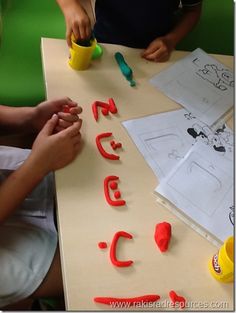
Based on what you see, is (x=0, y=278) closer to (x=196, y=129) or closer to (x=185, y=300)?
(x=185, y=300)

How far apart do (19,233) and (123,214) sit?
26 centimetres

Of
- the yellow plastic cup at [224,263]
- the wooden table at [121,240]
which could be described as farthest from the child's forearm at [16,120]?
the yellow plastic cup at [224,263]

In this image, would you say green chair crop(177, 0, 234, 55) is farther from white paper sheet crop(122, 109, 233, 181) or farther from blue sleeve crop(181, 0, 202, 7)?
white paper sheet crop(122, 109, 233, 181)

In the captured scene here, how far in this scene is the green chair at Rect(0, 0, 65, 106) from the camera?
1280 mm

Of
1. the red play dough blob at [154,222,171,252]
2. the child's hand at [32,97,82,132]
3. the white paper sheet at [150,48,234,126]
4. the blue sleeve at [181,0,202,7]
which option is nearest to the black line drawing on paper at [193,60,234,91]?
the white paper sheet at [150,48,234,126]

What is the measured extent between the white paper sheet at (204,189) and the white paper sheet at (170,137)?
0.07ft

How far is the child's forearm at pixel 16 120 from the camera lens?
3.21ft

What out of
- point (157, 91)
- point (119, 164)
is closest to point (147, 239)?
point (119, 164)

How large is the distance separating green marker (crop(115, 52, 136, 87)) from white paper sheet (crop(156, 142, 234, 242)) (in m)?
0.25

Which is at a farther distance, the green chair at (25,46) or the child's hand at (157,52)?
the green chair at (25,46)

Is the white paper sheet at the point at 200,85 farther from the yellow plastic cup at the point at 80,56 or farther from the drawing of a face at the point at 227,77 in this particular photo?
the yellow plastic cup at the point at 80,56

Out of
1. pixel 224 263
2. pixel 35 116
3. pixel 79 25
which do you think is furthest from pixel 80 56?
pixel 224 263

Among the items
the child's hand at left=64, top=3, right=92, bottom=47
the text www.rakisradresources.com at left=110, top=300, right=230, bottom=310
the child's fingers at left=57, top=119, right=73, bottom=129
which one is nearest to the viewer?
the text www.rakisradresources.com at left=110, top=300, right=230, bottom=310

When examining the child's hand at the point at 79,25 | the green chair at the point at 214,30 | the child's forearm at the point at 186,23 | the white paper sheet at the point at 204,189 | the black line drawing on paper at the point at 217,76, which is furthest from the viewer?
the green chair at the point at 214,30
